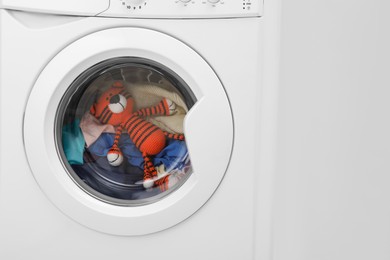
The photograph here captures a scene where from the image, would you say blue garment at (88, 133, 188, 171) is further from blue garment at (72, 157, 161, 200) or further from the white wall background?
the white wall background

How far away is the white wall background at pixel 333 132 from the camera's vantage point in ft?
2.65

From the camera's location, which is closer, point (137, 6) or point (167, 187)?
point (137, 6)

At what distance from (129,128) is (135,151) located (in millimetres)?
65

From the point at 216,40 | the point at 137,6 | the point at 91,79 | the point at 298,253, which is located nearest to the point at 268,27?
the point at 216,40

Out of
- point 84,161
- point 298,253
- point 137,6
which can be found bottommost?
point 298,253

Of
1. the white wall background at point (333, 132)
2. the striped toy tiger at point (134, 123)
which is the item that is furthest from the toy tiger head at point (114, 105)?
the white wall background at point (333, 132)

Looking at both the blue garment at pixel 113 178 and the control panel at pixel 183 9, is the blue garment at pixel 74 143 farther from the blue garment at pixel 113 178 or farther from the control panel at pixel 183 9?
the control panel at pixel 183 9

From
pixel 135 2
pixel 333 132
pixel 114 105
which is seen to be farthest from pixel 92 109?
pixel 333 132

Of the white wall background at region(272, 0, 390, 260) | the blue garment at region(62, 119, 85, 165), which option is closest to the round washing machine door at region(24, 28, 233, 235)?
the blue garment at region(62, 119, 85, 165)

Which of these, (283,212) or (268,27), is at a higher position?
(268,27)

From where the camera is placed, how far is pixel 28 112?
1.23 metres

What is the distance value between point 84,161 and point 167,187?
24 cm

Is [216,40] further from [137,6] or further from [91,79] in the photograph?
[91,79]

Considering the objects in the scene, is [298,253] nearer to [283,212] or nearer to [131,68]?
[283,212]
